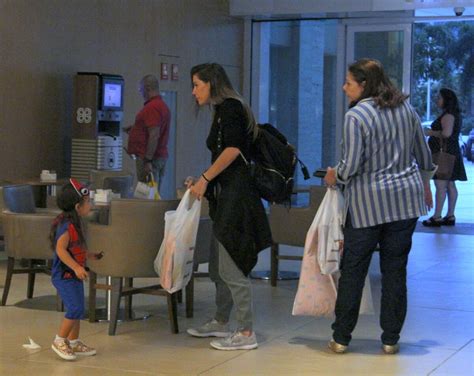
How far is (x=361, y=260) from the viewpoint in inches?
214

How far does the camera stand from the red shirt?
10047 mm

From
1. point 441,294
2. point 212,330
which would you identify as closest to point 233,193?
point 212,330

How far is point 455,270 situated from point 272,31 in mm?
6524

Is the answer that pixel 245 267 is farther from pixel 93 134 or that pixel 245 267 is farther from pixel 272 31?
pixel 272 31

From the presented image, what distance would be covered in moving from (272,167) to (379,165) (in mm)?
593

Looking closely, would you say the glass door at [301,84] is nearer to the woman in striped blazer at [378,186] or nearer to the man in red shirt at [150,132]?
the man in red shirt at [150,132]

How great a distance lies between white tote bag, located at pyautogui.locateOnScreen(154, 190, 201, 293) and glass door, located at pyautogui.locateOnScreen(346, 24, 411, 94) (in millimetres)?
8241

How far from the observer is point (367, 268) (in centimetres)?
548

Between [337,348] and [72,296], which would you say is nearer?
[72,296]

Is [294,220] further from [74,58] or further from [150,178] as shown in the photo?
[74,58]

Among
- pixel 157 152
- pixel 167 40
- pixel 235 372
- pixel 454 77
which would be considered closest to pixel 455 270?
pixel 157 152

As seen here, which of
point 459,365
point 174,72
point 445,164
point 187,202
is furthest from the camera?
point 174,72

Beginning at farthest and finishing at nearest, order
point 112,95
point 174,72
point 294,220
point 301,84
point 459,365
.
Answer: point 301,84, point 174,72, point 112,95, point 294,220, point 459,365

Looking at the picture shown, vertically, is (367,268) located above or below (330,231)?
below
